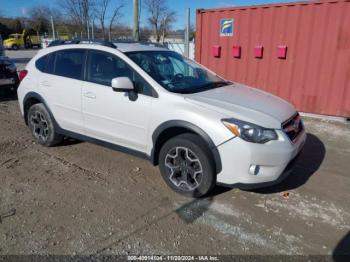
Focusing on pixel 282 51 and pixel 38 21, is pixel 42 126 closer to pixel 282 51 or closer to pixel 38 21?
pixel 282 51

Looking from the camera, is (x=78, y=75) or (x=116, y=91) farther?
(x=78, y=75)

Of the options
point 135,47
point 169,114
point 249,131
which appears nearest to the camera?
point 249,131

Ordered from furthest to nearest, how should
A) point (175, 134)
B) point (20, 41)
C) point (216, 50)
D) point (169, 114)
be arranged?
point (20, 41)
point (216, 50)
point (175, 134)
point (169, 114)

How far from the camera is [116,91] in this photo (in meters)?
3.80

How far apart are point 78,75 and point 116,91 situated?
35.2 inches

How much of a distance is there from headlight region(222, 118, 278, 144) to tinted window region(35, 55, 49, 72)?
3.22 m

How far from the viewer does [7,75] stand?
334 inches

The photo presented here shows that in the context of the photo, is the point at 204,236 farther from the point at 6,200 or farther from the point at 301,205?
the point at 6,200

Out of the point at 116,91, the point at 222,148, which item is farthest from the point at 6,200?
the point at 222,148

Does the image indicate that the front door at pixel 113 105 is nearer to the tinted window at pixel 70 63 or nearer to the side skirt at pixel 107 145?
the side skirt at pixel 107 145

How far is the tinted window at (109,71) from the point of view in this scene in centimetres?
373

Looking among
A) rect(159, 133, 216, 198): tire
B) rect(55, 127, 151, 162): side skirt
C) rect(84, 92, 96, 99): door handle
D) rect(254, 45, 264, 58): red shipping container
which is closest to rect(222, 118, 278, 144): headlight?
rect(159, 133, 216, 198): tire

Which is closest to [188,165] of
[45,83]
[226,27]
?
[45,83]

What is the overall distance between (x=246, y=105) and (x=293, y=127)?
60 cm
